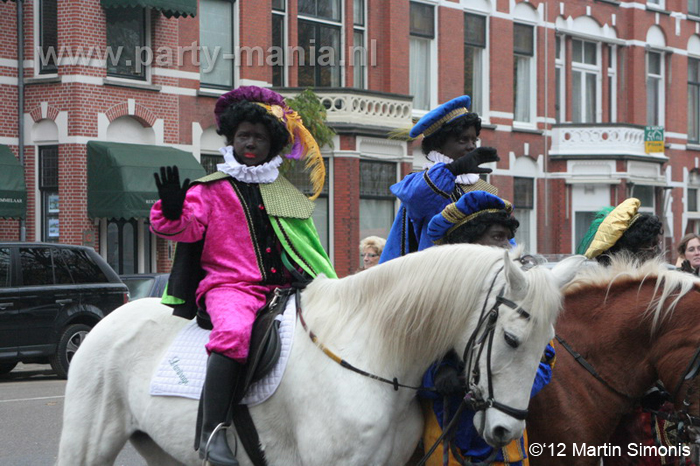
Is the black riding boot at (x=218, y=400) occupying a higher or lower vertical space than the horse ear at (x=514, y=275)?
lower

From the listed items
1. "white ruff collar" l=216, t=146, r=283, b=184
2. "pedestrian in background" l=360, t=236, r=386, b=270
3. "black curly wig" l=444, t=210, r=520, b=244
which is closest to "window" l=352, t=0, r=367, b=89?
"pedestrian in background" l=360, t=236, r=386, b=270

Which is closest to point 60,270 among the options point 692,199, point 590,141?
point 590,141

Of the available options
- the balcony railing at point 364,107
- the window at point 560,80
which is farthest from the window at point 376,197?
the window at point 560,80

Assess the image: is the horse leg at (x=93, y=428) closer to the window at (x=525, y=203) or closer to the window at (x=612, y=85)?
the window at (x=525, y=203)

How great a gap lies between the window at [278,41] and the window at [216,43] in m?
1.15

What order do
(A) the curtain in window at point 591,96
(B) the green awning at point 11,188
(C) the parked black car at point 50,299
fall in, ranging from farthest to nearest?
(A) the curtain in window at point 591,96
(B) the green awning at point 11,188
(C) the parked black car at point 50,299

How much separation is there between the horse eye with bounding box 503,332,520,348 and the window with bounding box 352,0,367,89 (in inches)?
822

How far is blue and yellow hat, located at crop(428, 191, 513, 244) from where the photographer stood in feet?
15.9

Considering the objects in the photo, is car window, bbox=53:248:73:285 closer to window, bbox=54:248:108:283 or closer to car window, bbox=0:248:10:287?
window, bbox=54:248:108:283

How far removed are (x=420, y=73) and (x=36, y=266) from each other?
15.0 meters

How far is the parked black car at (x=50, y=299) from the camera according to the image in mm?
13531

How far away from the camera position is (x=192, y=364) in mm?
4914

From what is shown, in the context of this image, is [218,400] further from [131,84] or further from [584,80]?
[584,80]

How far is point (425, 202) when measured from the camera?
207 inches
